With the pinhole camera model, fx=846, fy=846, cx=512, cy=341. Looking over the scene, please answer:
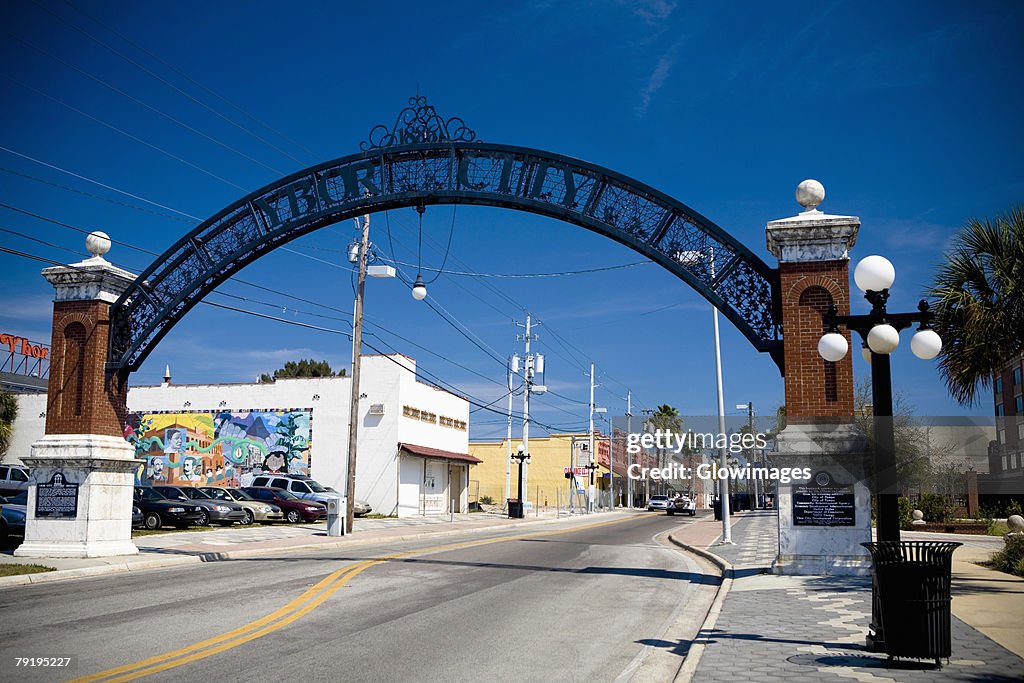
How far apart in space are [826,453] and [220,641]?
402 inches

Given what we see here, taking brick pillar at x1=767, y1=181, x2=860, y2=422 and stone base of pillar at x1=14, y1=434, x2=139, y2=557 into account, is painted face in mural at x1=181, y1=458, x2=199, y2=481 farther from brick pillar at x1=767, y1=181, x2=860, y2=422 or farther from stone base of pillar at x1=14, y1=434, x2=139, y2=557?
brick pillar at x1=767, y1=181, x2=860, y2=422

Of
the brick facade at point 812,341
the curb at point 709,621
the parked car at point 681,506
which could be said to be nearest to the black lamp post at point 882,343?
the curb at point 709,621

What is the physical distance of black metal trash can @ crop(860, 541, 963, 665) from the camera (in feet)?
25.6

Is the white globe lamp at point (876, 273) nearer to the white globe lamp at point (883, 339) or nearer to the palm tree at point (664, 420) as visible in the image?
the white globe lamp at point (883, 339)

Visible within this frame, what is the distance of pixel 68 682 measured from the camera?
7.29 m

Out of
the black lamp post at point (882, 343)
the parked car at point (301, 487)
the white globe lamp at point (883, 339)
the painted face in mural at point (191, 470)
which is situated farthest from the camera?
the painted face in mural at point (191, 470)

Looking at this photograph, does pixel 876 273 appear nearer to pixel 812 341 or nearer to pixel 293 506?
pixel 812 341

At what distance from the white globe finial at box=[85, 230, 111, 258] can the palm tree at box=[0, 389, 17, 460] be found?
28367 millimetres

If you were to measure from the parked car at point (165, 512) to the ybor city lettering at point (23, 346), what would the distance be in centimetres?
3019

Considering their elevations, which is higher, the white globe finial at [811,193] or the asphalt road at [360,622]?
the white globe finial at [811,193]

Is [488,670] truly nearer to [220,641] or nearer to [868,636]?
[220,641]

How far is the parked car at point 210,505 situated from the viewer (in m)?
31.6

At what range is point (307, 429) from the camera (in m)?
45.9

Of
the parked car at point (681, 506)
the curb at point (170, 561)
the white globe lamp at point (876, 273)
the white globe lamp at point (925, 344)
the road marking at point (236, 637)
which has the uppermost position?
the white globe lamp at point (876, 273)
